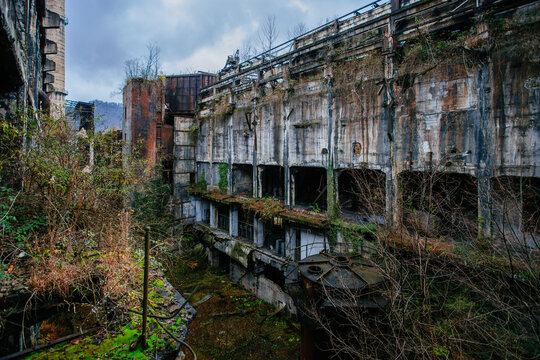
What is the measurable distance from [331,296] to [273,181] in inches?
428

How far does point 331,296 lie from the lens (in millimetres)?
6184

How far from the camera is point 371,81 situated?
10023 millimetres

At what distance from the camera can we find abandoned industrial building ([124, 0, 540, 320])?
736cm

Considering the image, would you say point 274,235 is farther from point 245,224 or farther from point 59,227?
point 59,227

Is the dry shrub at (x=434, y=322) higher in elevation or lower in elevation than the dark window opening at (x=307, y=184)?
lower

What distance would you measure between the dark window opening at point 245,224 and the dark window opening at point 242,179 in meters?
1.65

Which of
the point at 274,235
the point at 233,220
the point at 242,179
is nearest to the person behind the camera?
the point at 274,235

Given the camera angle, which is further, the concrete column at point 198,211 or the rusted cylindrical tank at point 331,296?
the concrete column at point 198,211

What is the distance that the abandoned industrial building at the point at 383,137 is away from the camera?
7355 millimetres

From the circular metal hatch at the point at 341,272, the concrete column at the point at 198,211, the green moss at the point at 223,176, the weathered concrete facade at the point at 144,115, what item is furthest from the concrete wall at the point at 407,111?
the weathered concrete facade at the point at 144,115

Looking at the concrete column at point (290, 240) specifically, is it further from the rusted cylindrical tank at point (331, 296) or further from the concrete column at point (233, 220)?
the rusted cylindrical tank at point (331, 296)

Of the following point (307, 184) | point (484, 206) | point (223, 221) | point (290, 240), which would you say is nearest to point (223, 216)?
point (223, 221)

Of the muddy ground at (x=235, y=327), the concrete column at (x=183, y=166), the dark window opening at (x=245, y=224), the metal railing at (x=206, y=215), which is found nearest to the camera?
the muddy ground at (x=235, y=327)

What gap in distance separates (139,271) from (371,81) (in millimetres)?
9622
